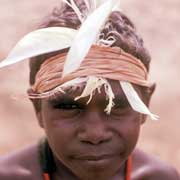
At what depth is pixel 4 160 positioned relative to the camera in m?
3.17

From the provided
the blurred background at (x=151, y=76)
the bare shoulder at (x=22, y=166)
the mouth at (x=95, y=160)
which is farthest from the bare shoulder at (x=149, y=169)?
the blurred background at (x=151, y=76)

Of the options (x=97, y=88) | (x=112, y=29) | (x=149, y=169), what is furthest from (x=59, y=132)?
(x=149, y=169)

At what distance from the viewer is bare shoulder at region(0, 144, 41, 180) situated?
311 centimetres

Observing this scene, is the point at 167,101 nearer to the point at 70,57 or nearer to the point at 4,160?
the point at 4,160

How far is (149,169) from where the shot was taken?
10.7 feet

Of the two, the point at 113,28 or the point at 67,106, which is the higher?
the point at 113,28

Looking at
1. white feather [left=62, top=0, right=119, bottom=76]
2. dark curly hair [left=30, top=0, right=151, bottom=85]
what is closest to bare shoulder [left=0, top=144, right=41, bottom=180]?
dark curly hair [left=30, top=0, right=151, bottom=85]

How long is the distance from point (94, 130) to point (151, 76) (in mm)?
3472

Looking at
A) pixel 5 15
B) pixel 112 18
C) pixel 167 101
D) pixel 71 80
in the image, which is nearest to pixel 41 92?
pixel 71 80

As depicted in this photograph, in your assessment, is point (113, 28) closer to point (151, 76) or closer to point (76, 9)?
point (76, 9)

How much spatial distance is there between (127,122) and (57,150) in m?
0.22

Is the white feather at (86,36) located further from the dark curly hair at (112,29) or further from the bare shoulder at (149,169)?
the bare shoulder at (149,169)

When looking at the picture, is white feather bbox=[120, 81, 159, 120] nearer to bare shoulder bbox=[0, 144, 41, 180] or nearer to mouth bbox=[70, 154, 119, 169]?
mouth bbox=[70, 154, 119, 169]

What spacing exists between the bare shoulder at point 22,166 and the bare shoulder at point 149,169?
0.34 m
